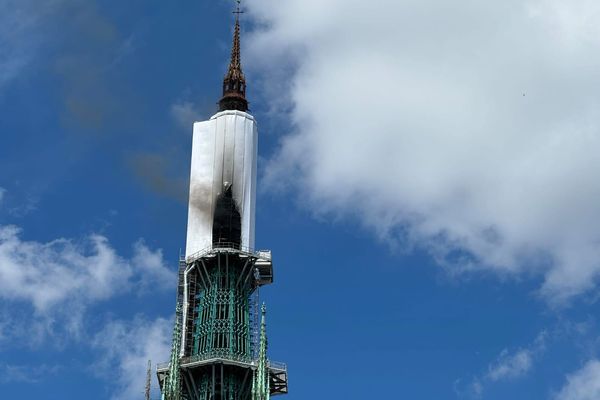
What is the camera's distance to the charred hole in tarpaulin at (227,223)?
19688 centimetres

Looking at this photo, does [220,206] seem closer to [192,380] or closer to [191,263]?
[191,263]

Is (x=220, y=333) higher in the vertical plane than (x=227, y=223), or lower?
lower

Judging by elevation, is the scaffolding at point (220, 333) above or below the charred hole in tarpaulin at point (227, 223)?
below

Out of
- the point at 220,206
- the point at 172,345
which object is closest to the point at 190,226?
the point at 220,206

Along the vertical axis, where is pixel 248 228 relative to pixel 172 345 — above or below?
above

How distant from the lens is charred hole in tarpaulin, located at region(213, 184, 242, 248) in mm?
196875

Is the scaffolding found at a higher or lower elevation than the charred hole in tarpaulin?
lower

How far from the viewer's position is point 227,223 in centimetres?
19775

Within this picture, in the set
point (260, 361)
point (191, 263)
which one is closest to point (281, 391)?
point (260, 361)

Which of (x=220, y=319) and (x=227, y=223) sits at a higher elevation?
(x=227, y=223)

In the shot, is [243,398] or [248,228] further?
[248,228]

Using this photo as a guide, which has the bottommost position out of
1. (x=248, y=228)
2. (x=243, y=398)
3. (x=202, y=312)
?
(x=243, y=398)

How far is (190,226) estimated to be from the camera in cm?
19975

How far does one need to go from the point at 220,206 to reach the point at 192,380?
27.9 metres
